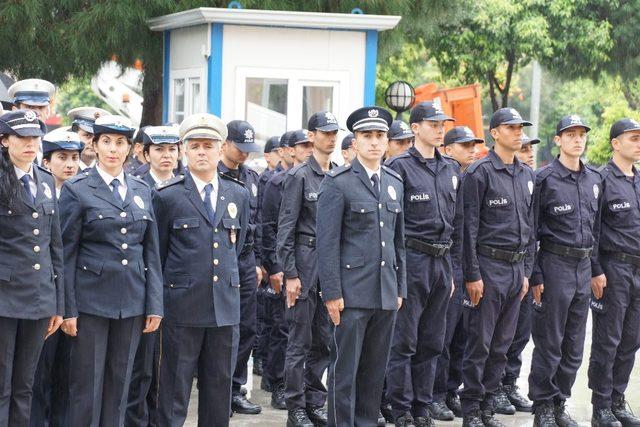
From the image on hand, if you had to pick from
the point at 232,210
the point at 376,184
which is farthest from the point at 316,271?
the point at 232,210

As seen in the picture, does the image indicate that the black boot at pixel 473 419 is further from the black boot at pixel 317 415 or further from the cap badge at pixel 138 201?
the cap badge at pixel 138 201

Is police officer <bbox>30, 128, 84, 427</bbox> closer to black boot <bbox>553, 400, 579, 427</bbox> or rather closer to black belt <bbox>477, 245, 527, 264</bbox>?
black belt <bbox>477, 245, 527, 264</bbox>

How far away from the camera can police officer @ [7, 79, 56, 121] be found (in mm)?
8484

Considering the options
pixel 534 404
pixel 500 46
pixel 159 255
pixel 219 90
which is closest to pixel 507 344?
pixel 534 404

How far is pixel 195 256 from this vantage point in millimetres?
7012

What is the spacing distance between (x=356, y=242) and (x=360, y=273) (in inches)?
8.1

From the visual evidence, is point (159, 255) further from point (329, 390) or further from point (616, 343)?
point (616, 343)

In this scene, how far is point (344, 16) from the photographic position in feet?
43.1

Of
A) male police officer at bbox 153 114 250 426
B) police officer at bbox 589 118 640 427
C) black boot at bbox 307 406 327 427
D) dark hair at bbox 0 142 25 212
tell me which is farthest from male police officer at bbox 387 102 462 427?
dark hair at bbox 0 142 25 212

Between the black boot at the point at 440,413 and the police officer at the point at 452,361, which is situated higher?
the police officer at the point at 452,361

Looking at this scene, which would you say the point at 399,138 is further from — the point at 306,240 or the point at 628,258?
the point at 628,258

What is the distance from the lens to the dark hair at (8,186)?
636 centimetres

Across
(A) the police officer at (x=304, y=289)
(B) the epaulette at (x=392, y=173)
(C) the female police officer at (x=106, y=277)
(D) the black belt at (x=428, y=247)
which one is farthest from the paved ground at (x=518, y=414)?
(B) the epaulette at (x=392, y=173)

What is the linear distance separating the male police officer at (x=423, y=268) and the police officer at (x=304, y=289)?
568 mm
